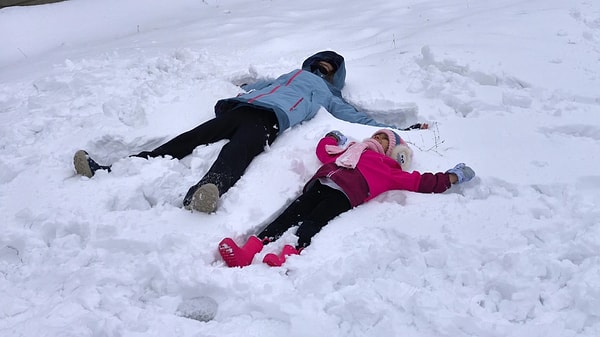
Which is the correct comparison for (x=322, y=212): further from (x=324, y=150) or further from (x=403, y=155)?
(x=403, y=155)

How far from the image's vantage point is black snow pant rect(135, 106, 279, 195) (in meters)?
3.55

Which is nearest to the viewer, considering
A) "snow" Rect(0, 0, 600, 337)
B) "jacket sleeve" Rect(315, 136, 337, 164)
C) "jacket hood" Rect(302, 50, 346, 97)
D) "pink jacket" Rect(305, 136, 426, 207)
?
"snow" Rect(0, 0, 600, 337)

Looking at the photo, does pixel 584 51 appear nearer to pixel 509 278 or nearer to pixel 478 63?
pixel 478 63

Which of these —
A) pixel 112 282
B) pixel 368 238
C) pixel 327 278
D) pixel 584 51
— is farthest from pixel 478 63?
pixel 112 282

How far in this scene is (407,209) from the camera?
3119 mm

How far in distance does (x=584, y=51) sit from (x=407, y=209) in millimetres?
3149

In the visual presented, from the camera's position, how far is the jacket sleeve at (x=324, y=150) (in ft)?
12.0

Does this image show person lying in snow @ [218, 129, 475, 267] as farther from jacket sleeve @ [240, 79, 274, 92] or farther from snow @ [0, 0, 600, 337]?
jacket sleeve @ [240, 79, 274, 92]

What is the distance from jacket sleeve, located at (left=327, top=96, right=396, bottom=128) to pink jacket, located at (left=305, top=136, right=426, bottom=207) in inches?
31.8

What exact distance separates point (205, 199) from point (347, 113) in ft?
5.91

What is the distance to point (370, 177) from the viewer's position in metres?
3.44

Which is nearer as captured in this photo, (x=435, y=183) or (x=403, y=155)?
(x=435, y=183)

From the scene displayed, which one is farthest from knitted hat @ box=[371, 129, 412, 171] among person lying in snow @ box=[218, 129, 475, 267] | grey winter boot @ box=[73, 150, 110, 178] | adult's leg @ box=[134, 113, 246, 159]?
grey winter boot @ box=[73, 150, 110, 178]

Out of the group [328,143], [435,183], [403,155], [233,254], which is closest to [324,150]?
[328,143]
